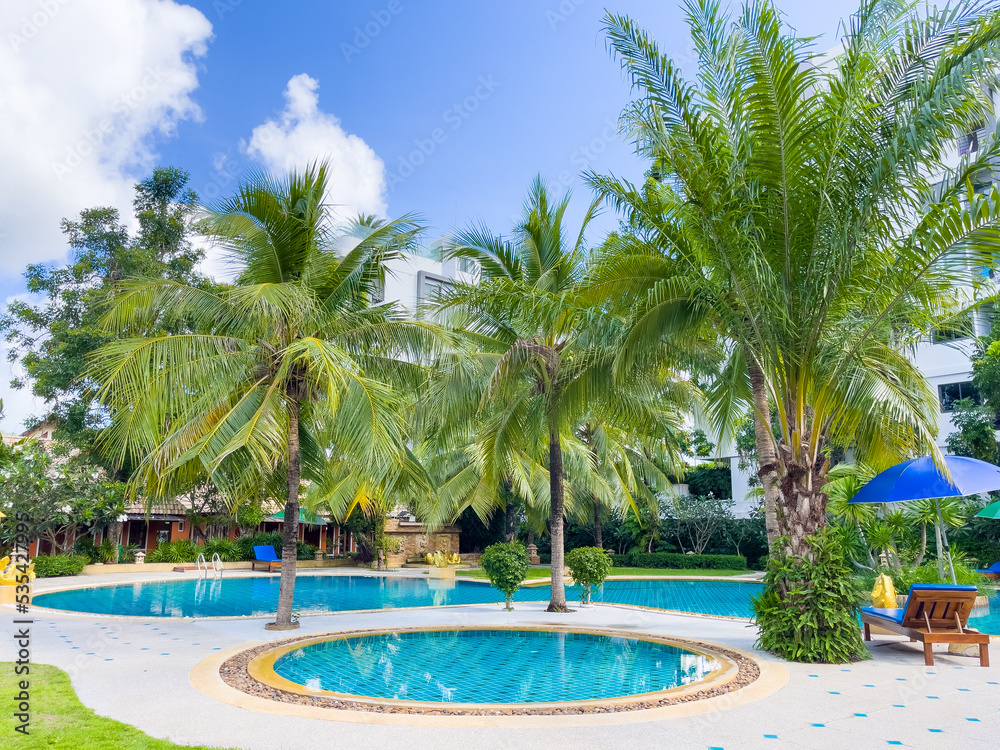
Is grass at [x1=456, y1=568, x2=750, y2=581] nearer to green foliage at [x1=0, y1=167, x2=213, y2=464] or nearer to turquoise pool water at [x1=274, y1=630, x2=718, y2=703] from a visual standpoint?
green foliage at [x1=0, y1=167, x2=213, y2=464]

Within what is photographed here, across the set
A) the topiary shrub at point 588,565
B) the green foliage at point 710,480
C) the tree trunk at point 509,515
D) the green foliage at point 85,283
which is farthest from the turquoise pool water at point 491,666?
the green foliage at point 710,480

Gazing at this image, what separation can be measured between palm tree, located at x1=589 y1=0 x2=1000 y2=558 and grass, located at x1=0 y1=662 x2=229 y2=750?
6.68 m

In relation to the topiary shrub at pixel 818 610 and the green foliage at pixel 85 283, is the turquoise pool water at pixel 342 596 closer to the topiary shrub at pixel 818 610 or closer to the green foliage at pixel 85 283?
the green foliage at pixel 85 283

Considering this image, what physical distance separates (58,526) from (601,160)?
22.3m

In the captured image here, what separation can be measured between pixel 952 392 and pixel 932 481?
20.9 meters

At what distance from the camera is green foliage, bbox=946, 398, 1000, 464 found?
21438mm

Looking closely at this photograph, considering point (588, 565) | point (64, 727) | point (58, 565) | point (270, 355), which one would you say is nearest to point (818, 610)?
point (588, 565)

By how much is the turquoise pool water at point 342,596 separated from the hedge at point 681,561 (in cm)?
413

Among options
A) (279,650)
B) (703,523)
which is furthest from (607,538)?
(279,650)

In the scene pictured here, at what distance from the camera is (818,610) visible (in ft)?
25.9

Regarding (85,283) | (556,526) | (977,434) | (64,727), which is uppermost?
(85,283)

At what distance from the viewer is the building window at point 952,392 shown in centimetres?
2556

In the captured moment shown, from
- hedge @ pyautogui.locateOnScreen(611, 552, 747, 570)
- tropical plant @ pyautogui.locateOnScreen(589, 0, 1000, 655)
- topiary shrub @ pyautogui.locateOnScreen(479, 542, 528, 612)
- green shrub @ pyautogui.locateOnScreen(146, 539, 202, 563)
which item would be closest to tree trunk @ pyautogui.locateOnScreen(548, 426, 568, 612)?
topiary shrub @ pyautogui.locateOnScreen(479, 542, 528, 612)

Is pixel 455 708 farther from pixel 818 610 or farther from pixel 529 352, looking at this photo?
pixel 529 352
